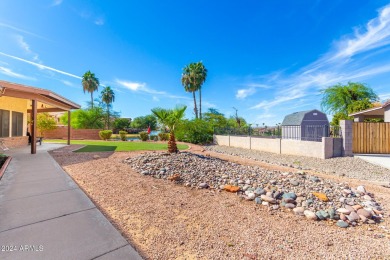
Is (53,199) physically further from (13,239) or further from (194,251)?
(194,251)

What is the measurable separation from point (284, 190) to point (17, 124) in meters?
16.5

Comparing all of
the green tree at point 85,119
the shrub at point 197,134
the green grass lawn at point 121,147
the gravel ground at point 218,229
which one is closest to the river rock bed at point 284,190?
the gravel ground at point 218,229

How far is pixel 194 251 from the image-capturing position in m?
2.28

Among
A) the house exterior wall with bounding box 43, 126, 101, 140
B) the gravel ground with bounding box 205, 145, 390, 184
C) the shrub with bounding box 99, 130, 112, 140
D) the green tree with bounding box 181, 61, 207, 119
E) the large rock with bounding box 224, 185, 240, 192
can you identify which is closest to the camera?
the large rock with bounding box 224, 185, 240, 192

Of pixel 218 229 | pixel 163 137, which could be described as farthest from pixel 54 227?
pixel 163 137

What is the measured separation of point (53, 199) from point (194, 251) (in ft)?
10.2

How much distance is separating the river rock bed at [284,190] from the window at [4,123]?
1006 centimetres

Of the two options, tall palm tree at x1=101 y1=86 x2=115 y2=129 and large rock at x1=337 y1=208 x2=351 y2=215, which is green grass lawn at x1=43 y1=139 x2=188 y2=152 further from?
tall palm tree at x1=101 y1=86 x2=115 y2=129

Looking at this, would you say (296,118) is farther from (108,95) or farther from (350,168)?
(108,95)

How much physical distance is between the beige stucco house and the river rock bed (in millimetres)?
6800

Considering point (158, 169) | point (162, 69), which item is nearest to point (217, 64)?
point (162, 69)

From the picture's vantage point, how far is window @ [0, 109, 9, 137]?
10336mm

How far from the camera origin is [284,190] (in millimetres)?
4633

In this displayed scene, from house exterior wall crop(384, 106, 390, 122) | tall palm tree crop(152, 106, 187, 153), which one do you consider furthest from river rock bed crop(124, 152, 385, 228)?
house exterior wall crop(384, 106, 390, 122)
